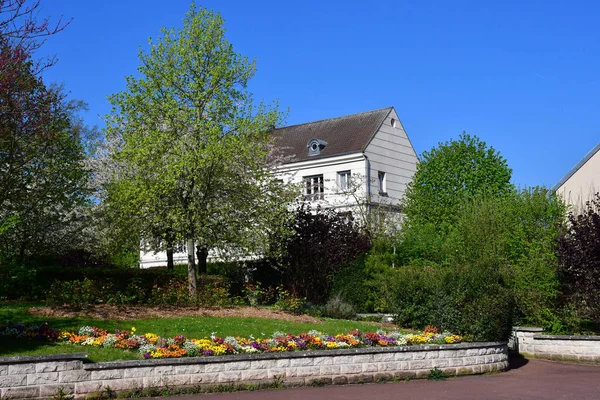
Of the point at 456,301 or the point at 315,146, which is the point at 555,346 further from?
the point at 315,146

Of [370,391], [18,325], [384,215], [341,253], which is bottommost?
[370,391]

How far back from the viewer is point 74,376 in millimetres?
11562

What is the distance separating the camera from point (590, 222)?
1983cm

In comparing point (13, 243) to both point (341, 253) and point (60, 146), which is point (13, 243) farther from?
point (341, 253)

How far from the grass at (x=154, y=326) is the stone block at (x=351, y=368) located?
8.53 ft

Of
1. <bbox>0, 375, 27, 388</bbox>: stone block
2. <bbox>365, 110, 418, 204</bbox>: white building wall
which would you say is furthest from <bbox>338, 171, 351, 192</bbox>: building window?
<bbox>0, 375, 27, 388</bbox>: stone block

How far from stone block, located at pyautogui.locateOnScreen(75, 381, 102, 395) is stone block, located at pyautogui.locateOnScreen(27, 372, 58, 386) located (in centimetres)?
39

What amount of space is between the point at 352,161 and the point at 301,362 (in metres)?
29.1

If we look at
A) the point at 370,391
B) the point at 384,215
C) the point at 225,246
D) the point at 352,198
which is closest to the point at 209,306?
the point at 225,246

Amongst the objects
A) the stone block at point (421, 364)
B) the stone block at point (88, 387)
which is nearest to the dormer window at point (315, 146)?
the stone block at point (421, 364)

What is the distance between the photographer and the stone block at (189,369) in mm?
12477

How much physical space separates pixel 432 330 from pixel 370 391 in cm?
473

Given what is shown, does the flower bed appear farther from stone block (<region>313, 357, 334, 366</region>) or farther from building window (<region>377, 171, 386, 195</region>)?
building window (<region>377, 171, 386, 195</region>)

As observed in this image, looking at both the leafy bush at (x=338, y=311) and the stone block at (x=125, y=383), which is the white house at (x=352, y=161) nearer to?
the leafy bush at (x=338, y=311)
